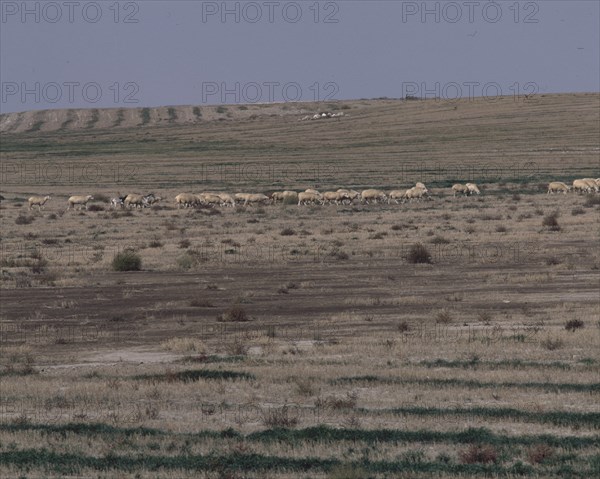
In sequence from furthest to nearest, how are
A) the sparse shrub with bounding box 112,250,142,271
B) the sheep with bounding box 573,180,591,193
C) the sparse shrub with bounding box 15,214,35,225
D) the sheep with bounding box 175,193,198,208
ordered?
the sheep with bounding box 573,180,591,193, the sheep with bounding box 175,193,198,208, the sparse shrub with bounding box 15,214,35,225, the sparse shrub with bounding box 112,250,142,271

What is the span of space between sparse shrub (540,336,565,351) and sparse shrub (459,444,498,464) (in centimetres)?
718

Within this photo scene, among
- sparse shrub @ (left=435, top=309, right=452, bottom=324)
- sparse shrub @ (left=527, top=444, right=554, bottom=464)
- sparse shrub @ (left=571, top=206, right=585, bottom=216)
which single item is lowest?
sparse shrub @ (left=527, top=444, right=554, bottom=464)

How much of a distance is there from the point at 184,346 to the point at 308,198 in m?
39.1

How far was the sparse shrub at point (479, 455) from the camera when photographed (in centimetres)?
977

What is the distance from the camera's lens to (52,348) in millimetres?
18672

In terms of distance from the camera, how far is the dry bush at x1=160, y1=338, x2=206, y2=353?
17984mm

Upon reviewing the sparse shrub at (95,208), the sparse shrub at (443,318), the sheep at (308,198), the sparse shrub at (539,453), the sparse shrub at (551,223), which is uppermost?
the sheep at (308,198)

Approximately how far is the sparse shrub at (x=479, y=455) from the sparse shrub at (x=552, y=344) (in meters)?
7.18

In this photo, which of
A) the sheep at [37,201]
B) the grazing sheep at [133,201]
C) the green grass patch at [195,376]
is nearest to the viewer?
the green grass patch at [195,376]

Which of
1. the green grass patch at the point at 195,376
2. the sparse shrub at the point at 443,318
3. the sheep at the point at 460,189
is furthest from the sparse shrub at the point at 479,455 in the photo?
the sheep at the point at 460,189

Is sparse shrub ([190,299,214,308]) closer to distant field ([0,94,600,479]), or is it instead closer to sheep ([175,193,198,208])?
distant field ([0,94,600,479])

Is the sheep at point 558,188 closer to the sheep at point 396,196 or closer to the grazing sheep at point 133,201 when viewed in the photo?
the sheep at point 396,196


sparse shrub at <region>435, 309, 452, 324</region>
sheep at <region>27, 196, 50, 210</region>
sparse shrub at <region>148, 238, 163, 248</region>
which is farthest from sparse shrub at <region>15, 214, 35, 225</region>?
sparse shrub at <region>435, 309, 452, 324</region>

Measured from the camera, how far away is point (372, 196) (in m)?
58.0
